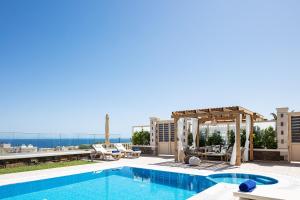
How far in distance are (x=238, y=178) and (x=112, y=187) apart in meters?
4.99

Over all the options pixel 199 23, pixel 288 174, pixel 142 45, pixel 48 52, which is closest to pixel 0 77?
pixel 48 52

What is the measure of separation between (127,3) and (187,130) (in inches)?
373

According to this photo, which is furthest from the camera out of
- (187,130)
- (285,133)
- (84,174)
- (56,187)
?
(187,130)

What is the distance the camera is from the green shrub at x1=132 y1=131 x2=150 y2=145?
20.2 metres

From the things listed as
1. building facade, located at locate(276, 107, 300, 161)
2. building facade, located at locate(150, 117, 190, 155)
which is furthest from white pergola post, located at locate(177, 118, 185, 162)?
building facade, located at locate(276, 107, 300, 161)

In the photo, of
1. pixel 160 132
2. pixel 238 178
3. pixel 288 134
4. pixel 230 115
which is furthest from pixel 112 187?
pixel 288 134

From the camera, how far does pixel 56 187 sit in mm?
9281

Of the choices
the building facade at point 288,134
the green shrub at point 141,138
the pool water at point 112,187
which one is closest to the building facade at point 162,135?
the green shrub at point 141,138

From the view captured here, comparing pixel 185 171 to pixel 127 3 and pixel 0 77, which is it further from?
pixel 0 77

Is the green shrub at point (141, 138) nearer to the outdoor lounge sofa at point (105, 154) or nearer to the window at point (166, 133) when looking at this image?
the window at point (166, 133)

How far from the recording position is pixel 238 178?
1010cm

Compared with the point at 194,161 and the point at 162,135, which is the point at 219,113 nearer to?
the point at 194,161

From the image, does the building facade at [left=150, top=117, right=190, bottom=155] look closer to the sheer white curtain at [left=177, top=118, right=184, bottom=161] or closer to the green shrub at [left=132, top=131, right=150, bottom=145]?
the green shrub at [left=132, top=131, right=150, bottom=145]

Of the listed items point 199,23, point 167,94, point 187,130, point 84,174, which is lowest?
point 84,174
